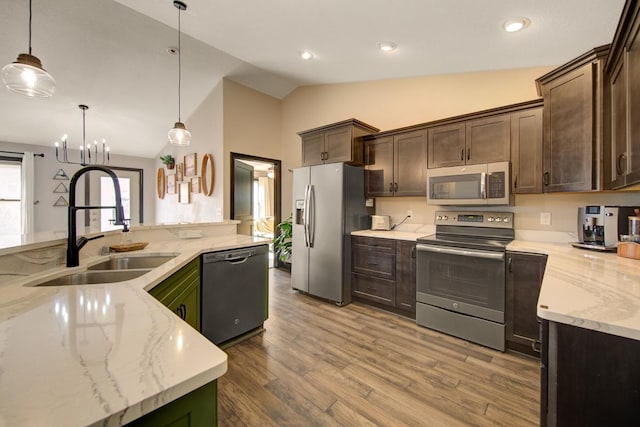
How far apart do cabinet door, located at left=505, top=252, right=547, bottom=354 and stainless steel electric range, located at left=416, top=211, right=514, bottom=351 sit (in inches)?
2.0

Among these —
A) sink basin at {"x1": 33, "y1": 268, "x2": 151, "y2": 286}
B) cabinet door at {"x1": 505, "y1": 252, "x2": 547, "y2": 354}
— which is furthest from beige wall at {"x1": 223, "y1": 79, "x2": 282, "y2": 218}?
cabinet door at {"x1": 505, "y1": 252, "x2": 547, "y2": 354}

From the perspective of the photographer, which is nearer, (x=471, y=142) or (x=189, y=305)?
(x=189, y=305)

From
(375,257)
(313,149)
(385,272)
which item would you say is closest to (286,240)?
(313,149)

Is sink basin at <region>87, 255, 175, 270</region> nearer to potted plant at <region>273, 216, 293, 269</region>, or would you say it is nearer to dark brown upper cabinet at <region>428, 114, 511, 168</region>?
potted plant at <region>273, 216, 293, 269</region>

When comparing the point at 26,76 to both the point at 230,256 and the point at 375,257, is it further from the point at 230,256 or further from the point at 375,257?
the point at 375,257

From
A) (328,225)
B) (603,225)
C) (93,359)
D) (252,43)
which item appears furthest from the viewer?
(328,225)

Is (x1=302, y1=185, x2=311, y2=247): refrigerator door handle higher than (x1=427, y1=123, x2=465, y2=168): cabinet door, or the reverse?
(x1=427, y1=123, x2=465, y2=168): cabinet door

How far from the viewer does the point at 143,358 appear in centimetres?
59

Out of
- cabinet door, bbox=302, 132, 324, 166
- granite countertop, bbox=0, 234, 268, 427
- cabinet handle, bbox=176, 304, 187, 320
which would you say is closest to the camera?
granite countertop, bbox=0, 234, 268, 427

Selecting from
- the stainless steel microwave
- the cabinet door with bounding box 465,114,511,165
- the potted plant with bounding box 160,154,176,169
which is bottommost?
the stainless steel microwave

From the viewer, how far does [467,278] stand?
2.43 m

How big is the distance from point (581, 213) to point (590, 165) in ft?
1.41

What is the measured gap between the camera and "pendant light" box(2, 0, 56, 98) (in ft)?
5.19

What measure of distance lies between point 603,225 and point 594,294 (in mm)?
1328
